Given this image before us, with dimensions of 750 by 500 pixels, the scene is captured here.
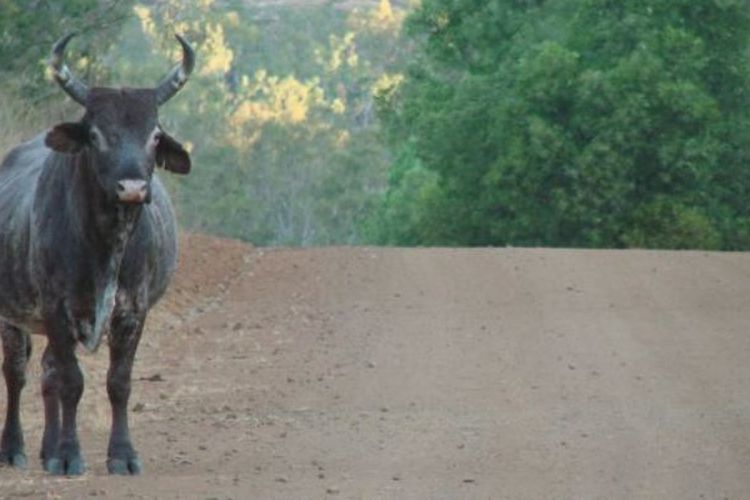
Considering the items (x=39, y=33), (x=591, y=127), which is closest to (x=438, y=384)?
(x=39, y=33)

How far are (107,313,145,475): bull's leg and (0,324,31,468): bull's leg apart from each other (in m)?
0.77

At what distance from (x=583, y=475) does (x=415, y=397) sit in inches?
152

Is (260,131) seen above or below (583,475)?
below

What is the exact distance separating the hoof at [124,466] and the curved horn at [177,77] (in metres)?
1.86

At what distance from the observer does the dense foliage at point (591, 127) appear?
42594mm

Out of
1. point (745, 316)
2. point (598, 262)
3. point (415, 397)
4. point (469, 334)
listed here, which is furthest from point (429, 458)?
point (598, 262)

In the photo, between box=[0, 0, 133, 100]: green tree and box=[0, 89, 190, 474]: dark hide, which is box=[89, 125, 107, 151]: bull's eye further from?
box=[0, 0, 133, 100]: green tree

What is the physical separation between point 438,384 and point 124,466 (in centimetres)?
443

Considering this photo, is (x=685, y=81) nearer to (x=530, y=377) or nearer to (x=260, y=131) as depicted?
(x=530, y=377)

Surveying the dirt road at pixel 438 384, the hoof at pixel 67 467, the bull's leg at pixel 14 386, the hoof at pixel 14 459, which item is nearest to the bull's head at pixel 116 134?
the hoof at pixel 67 467

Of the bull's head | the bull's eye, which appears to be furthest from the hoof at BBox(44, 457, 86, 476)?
the bull's eye

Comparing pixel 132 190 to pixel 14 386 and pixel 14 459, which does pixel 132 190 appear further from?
pixel 14 386

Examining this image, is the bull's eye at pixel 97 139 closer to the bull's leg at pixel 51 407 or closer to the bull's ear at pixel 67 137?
the bull's ear at pixel 67 137

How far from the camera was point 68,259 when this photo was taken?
1185 centimetres
